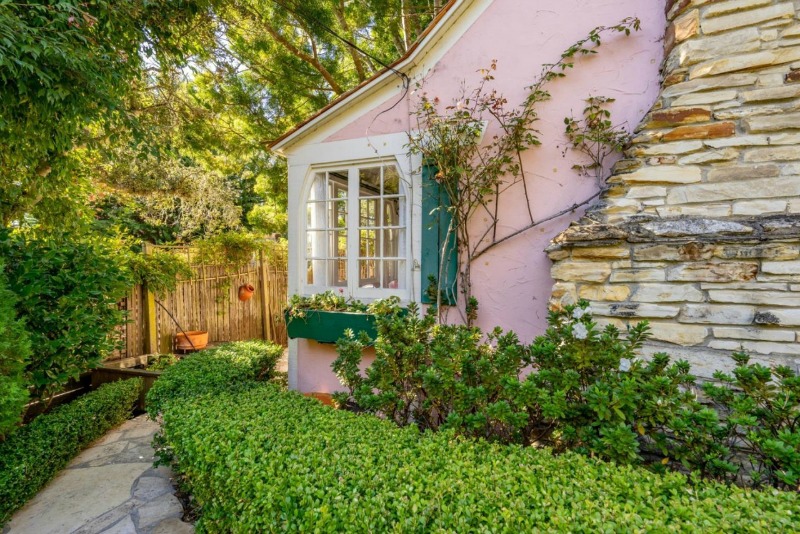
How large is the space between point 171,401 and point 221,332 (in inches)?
183

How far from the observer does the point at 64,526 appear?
2529mm

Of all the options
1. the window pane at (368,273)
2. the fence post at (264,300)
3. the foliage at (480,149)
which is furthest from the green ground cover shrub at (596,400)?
the fence post at (264,300)

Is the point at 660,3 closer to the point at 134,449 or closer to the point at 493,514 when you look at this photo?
the point at 493,514

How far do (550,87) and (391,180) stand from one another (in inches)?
71.9

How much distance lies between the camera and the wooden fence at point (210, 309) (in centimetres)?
570

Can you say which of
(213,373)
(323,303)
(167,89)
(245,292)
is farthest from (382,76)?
(245,292)

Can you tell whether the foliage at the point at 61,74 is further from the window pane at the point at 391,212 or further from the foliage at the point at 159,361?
the window pane at the point at 391,212

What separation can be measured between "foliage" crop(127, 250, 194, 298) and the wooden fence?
8.5 inches

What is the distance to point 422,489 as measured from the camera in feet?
5.64

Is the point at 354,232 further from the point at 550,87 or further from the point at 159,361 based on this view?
the point at 159,361

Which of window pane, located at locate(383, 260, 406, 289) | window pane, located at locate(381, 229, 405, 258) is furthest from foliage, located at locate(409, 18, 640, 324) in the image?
window pane, located at locate(381, 229, 405, 258)

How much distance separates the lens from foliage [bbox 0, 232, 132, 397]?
10.1ft

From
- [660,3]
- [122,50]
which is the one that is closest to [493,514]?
[660,3]

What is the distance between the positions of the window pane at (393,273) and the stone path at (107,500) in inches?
105
